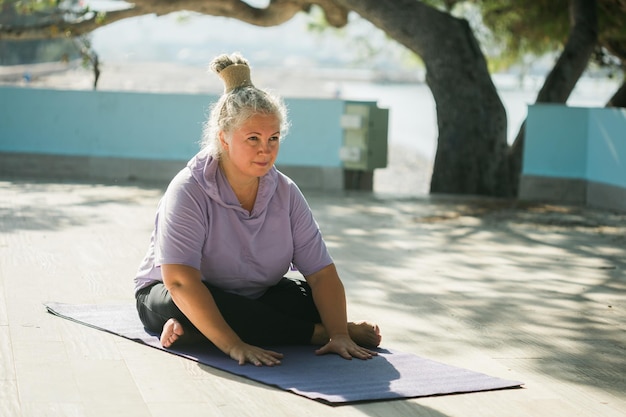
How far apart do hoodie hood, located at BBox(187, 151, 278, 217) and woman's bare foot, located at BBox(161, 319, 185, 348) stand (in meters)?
0.49

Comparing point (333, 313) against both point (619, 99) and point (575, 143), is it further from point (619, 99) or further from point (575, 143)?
point (619, 99)

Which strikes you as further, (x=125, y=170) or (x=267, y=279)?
(x=125, y=170)

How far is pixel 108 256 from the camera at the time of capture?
642 cm

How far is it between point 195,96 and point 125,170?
3.46 ft

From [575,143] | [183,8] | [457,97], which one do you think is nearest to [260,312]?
[575,143]

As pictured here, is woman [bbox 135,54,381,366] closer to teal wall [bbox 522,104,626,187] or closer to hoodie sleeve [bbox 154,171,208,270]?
hoodie sleeve [bbox 154,171,208,270]

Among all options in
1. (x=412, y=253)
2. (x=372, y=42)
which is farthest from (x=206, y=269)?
(x=372, y=42)

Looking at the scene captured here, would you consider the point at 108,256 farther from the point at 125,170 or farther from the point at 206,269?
the point at 125,170

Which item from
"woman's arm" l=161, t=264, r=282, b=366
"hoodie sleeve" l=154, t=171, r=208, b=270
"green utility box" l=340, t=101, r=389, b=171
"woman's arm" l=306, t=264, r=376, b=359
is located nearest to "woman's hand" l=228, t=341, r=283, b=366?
"woman's arm" l=161, t=264, r=282, b=366

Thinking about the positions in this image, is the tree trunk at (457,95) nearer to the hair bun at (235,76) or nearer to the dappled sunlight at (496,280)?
the dappled sunlight at (496,280)

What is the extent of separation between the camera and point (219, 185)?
4.25 metres

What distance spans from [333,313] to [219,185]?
653 millimetres

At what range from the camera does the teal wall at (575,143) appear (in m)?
9.62

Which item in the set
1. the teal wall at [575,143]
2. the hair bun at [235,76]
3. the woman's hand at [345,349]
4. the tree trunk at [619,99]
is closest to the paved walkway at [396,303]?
the woman's hand at [345,349]
